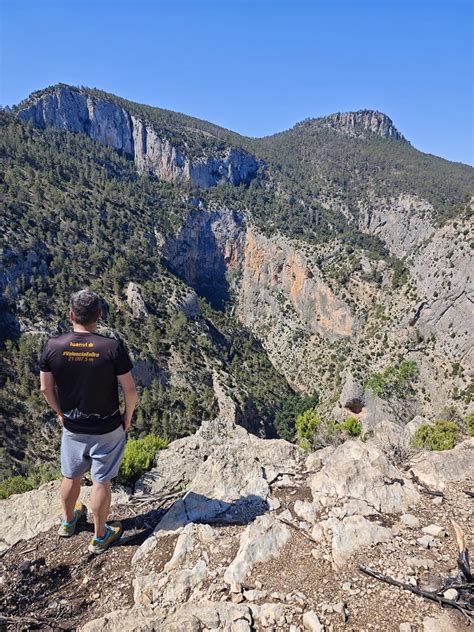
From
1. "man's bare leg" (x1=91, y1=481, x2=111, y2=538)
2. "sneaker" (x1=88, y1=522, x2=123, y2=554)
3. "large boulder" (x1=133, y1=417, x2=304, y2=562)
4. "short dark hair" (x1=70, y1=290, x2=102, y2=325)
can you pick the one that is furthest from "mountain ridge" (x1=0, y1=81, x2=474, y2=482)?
"short dark hair" (x1=70, y1=290, x2=102, y2=325)

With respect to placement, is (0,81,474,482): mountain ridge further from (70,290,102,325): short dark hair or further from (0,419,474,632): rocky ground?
(70,290,102,325): short dark hair

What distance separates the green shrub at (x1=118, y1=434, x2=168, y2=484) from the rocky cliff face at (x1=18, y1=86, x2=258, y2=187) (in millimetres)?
104845

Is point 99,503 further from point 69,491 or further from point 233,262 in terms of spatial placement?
point 233,262

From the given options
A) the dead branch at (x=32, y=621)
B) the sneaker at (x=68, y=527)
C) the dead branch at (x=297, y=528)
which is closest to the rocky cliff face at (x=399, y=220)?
the dead branch at (x=297, y=528)

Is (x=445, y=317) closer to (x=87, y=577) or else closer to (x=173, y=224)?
(x=87, y=577)

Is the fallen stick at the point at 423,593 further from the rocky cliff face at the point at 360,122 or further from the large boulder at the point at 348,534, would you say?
the rocky cliff face at the point at 360,122

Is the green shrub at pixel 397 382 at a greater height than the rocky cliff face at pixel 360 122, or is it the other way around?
the rocky cliff face at pixel 360 122

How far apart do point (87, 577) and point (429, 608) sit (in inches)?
145

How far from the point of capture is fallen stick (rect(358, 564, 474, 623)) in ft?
11.5

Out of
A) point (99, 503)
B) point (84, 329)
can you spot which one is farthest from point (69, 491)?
point (84, 329)

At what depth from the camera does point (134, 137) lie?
111m

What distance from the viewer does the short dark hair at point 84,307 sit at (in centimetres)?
406

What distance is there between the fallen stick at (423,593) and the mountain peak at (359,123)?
169 metres

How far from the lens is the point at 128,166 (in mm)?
102438
